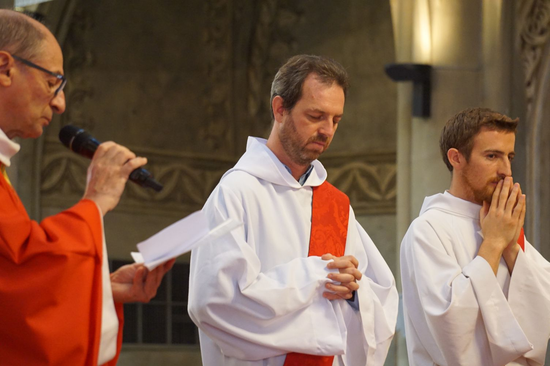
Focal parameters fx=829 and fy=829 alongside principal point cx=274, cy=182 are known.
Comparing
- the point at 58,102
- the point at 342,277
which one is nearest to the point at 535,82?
the point at 342,277

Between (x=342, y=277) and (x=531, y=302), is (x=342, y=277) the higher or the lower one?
the higher one

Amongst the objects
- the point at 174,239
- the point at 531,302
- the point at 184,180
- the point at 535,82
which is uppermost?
the point at 174,239

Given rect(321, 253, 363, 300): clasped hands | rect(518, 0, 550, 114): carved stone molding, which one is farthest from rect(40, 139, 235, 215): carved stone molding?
rect(321, 253, 363, 300): clasped hands

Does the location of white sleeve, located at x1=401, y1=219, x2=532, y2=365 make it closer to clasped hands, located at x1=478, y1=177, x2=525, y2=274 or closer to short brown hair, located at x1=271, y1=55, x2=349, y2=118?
clasped hands, located at x1=478, y1=177, x2=525, y2=274

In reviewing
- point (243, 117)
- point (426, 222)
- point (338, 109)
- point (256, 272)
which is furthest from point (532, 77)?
point (243, 117)

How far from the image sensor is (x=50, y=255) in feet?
7.75

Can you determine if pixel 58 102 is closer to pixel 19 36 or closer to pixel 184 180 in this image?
pixel 19 36

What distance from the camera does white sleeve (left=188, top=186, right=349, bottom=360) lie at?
126 inches

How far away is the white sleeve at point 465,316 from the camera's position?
12.2 feet

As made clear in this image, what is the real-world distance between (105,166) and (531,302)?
7.44ft

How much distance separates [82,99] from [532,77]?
6.96 m

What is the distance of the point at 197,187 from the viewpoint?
1316 cm

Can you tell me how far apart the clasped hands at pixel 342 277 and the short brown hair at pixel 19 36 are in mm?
1421

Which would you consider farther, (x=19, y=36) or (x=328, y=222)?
(x=328, y=222)
